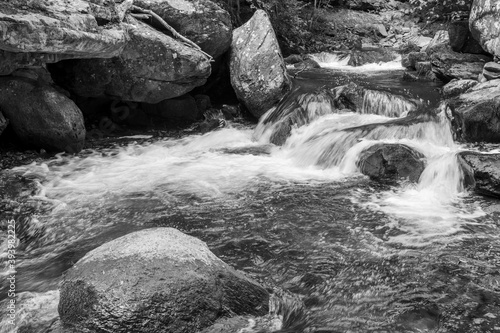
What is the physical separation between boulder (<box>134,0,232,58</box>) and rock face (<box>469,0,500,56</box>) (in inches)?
240

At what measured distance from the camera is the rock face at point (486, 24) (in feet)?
33.5

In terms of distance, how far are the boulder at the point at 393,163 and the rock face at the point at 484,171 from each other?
0.71 metres

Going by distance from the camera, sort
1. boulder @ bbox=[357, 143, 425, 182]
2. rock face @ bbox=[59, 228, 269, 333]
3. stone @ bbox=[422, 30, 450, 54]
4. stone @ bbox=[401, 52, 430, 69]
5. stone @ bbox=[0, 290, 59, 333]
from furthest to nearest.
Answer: stone @ bbox=[401, 52, 430, 69], stone @ bbox=[422, 30, 450, 54], boulder @ bbox=[357, 143, 425, 182], stone @ bbox=[0, 290, 59, 333], rock face @ bbox=[59, 228, 269, 333]

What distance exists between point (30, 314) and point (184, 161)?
16.4ft

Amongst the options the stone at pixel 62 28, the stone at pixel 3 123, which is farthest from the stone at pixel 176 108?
the stone at pixel 3 123

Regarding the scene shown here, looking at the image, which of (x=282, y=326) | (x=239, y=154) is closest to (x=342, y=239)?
(x=282, y=326)

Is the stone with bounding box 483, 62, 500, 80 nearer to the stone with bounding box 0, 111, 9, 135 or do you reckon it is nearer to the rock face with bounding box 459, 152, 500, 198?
the rock face with bounding box 459, 152, 500, 198

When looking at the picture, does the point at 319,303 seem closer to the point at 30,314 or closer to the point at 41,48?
the point at 30,314

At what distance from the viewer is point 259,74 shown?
33.8ft

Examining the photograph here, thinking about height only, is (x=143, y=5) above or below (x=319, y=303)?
above

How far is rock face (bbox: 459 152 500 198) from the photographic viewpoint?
626 cm

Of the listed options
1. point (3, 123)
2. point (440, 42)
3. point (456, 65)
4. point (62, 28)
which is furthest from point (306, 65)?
point (3, 123)

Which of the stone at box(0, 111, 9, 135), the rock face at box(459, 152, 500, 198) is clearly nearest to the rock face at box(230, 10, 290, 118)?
the rock face at box(459, 152, 500, 198)

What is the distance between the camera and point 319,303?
160 inches
